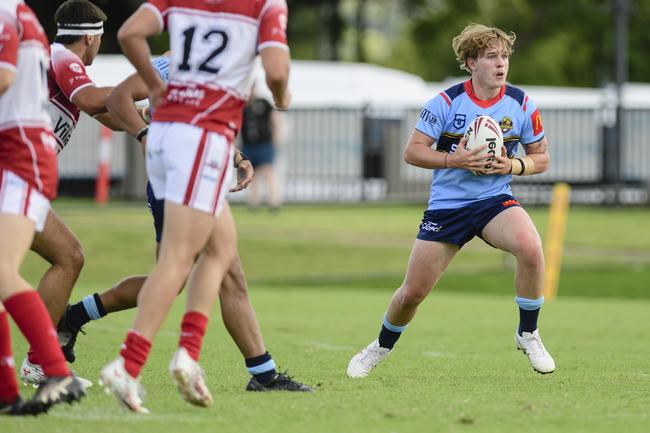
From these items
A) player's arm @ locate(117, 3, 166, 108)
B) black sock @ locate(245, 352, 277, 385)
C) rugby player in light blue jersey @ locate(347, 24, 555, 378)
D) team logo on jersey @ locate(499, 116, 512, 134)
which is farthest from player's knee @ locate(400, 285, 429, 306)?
player's arm @ locate(117, 3, 166, 108)

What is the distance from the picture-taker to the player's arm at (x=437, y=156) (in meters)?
8.12

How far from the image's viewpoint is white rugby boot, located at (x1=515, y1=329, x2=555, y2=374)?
8383 mm

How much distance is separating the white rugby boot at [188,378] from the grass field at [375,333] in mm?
115

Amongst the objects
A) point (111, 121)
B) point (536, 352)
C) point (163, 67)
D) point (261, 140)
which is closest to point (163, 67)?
point (163, 67)

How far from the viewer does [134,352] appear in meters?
6.19

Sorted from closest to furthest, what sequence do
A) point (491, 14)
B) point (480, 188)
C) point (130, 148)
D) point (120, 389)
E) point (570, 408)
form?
1. point (120, 389)
2. point (570, 408)
3. point (480, 188)
4. point (130, 148)
5. point (491, 14)

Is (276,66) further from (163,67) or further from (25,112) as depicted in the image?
Result: (163,67)

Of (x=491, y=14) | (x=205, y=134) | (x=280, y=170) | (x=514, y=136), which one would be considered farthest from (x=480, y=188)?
(x=491, y=14)

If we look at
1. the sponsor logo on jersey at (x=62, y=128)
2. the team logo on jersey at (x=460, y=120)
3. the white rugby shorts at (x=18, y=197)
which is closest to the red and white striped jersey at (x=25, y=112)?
the white rugby shorts at (x=18, y=197)

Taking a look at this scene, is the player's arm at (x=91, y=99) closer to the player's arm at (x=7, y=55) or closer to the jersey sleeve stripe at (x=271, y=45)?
the player's arm at (x=7, y=55)

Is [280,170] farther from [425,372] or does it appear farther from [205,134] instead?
[205,134]

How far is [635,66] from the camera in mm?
52875

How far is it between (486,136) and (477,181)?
408 mm

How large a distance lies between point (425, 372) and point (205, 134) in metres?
3.04
